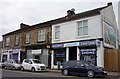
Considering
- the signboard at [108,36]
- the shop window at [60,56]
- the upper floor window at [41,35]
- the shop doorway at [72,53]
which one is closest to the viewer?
the signboard at [108,36]

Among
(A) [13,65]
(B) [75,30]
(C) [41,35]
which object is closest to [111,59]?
(B) [75,30]

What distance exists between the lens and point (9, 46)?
3894 centimetres

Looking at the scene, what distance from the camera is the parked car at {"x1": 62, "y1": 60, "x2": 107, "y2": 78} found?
17.9 metres

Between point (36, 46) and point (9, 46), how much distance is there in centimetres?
971

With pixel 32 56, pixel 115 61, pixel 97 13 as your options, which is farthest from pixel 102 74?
pixel 32 56

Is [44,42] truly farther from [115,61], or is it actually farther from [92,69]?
[92,69]

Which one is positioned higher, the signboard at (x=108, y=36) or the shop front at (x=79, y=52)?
the signboard at (x=108, y=36)

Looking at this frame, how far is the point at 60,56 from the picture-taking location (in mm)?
27578

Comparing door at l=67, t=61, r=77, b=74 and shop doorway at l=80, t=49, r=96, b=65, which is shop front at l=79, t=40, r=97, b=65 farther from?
door at l=67, t=61, r=77, b=74

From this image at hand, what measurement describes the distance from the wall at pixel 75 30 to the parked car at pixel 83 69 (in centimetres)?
512

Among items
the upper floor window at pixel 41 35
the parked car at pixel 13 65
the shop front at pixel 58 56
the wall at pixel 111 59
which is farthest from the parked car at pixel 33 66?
the wall at pixel 111 59

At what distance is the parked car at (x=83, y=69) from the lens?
17.9m

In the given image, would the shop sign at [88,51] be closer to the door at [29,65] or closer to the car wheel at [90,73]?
the car wheel at [90,73]

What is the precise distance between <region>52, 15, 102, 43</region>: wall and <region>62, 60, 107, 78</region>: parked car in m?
5.12
